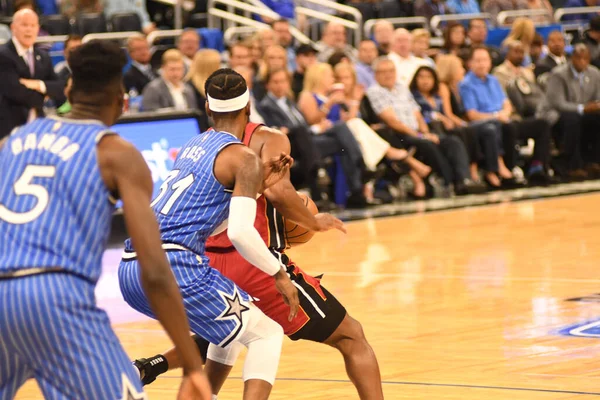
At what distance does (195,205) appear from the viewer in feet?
16.6

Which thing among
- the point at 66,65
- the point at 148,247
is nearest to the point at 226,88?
the point at 148,247

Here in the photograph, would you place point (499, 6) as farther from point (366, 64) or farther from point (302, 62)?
point (302, 62)

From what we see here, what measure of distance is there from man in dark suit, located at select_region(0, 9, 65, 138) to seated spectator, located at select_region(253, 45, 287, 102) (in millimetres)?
2956

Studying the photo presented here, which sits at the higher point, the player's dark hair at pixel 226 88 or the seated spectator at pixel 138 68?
the player's dark hair at pixel 226 88

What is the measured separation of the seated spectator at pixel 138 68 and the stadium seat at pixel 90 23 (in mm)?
1740

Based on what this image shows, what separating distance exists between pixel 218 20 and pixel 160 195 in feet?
45.0

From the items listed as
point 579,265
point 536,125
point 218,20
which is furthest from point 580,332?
point 218,20

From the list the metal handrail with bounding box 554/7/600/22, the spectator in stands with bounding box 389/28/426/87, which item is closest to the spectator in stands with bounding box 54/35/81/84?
the spectator in stands with bounding box 389/28/426/87

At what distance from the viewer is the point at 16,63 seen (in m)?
11.7

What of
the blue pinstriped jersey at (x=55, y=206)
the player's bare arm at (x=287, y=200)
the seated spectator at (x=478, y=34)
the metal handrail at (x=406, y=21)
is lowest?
the metal handrail at (x=406, y=21)

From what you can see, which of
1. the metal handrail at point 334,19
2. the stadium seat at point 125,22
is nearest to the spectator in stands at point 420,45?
the metal handrail at point 334,19

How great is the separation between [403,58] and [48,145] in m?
13.1

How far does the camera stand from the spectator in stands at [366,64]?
53.1ft

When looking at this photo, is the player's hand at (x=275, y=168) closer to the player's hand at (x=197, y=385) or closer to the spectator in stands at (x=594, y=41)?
the player's hand at (x=197, y=385)
